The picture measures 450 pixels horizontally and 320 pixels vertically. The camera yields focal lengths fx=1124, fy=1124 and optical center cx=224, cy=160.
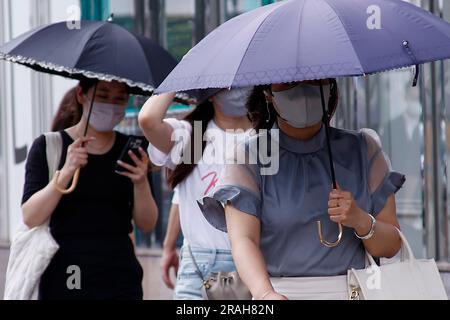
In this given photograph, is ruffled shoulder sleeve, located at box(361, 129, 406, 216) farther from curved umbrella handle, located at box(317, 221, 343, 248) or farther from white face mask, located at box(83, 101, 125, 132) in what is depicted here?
white face mask, located at box(83, 101, 125, 132)

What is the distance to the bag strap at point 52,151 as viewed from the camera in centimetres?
531

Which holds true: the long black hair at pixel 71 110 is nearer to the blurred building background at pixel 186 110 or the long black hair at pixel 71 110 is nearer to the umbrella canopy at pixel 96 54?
the umbrella canopy at pixel 96 54

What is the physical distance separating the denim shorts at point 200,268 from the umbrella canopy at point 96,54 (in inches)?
33.2

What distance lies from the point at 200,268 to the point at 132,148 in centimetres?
83

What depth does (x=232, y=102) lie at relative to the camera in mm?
5074

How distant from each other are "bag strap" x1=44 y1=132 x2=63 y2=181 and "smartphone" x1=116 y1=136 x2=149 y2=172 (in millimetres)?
288

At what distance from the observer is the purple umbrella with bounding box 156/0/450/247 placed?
3436 mm

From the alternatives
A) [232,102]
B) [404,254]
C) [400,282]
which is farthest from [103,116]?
[400,282]

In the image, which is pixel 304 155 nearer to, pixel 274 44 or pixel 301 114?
pixel 301 114

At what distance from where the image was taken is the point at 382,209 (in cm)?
377

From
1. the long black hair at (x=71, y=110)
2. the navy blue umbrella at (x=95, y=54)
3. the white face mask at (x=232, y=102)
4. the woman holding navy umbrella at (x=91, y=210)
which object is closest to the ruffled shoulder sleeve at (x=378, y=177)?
the white face mask at (x=232, y=102)

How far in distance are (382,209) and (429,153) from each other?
3138 millimetres

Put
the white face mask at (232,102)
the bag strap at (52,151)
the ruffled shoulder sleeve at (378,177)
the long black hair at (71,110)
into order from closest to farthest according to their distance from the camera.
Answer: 1. the ruffled shoulder sleeve at (378,177)
2. the white face mask at (232,102)
3. the bag strap at (52,151)
4. the long black hair at (71,110)
